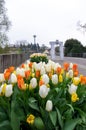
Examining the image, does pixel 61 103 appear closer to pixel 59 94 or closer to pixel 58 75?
pixel 59 94

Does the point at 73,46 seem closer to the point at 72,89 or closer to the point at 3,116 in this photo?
the point at 72,89

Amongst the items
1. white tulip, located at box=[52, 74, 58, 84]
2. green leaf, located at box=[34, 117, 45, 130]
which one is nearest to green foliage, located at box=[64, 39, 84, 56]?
white tulip, located at box=[52, 74, 58, 84]

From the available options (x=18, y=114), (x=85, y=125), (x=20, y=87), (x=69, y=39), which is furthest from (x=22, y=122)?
(x=69, y=39)

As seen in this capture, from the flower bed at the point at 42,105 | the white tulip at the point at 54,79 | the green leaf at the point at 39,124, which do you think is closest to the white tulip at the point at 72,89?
the flower bed at the point at 42,105

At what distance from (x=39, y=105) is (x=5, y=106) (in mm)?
285

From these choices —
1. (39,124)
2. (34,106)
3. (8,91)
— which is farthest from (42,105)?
(8,91)

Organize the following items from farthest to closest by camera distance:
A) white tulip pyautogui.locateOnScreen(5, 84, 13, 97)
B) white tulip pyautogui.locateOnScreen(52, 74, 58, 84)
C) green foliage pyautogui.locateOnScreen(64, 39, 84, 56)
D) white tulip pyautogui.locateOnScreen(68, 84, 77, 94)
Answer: green foliage pyautogui.locateOnScreen(64, 39, 84, 56) → white tulip pyautogui.locateOnScreen(52, 74, 58, 84) → white tulip pyautogui.locateOnScreen(68, 84, 77, 94) → white tulip pyautogui.locateOnScreen(5, 84, 13, 97)

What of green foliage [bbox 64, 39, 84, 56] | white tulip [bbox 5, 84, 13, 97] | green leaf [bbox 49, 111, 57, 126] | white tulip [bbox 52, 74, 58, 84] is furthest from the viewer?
green foliage [bbox 64, 39, 84, 56]

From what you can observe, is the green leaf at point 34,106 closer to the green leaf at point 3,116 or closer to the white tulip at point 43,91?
the white tulip at point 43,91

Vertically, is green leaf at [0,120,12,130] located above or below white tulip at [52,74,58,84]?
below

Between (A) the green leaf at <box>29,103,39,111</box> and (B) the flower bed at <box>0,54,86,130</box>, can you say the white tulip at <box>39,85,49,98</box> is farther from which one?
(A) the green leaf at <box>29,103,39,111</box>

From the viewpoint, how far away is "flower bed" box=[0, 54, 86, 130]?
330 cm

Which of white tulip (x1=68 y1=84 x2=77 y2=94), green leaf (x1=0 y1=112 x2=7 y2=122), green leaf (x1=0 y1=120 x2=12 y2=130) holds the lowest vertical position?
green leaf (x1=0 y1=120 x2=12 y2=130)

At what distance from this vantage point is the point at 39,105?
3.44 meters
